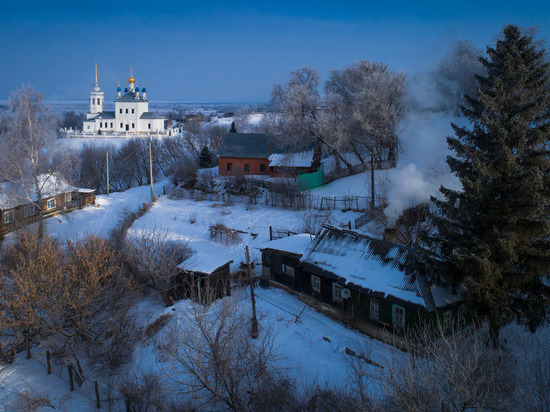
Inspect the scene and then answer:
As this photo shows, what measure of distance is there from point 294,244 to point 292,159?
1532 centimetres

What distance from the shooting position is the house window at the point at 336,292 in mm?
15352

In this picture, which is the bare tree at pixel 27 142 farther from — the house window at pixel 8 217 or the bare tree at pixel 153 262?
the bare tree at pixel 153 262

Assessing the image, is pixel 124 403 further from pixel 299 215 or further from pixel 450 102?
pixel 450 102

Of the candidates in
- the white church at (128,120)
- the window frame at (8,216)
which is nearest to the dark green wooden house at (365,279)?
the window frame at (8,216)

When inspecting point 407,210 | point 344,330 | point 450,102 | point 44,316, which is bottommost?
point 344,330

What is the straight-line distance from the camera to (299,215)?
25578 millimetres

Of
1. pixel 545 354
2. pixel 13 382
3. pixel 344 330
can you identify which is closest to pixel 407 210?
pixel 344 330

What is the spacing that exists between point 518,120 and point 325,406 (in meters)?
8.87

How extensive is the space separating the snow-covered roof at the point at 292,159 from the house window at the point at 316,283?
16803mm

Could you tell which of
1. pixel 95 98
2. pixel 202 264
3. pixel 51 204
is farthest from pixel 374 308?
pixel 95 98

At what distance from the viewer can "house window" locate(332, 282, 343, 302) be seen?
15.4 m

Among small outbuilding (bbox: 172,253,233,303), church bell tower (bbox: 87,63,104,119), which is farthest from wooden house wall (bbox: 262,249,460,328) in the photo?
church bell tower (bbox: 87,63,104,119)

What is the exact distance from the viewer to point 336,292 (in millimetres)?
15516

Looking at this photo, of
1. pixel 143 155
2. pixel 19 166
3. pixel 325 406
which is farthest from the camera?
pixel 143 155
